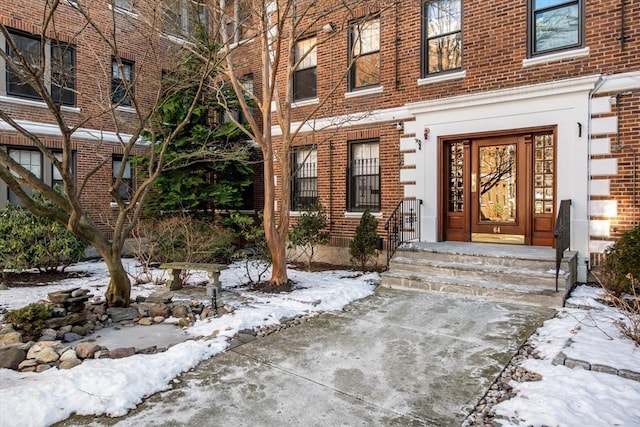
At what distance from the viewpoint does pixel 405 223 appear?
9258 mm

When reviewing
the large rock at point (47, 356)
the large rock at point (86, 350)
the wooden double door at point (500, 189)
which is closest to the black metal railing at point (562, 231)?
the wooden double door at point (500, 189)

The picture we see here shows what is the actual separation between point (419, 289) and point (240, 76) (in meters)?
9.71

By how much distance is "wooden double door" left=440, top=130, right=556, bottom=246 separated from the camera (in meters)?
7.91

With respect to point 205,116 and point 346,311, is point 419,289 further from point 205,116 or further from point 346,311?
point 205,116

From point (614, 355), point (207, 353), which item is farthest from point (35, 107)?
point (614, 355)

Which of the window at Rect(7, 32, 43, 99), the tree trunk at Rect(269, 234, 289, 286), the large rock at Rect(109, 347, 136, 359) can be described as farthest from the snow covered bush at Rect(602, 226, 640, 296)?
the window at Rect(7, 32, 43, 99)

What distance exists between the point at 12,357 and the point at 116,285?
192 cm

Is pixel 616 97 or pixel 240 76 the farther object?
pixel 240 76

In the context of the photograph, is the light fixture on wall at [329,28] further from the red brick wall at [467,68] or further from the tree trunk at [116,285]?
the tree trunk at [116,285]

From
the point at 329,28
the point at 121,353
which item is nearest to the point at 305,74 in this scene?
the point at 329,28

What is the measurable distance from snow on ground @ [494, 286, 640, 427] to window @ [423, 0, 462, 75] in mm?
6182

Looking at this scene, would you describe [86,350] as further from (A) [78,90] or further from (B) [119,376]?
(A) [78,90]

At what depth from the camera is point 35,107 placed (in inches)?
429

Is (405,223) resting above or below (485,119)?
below
